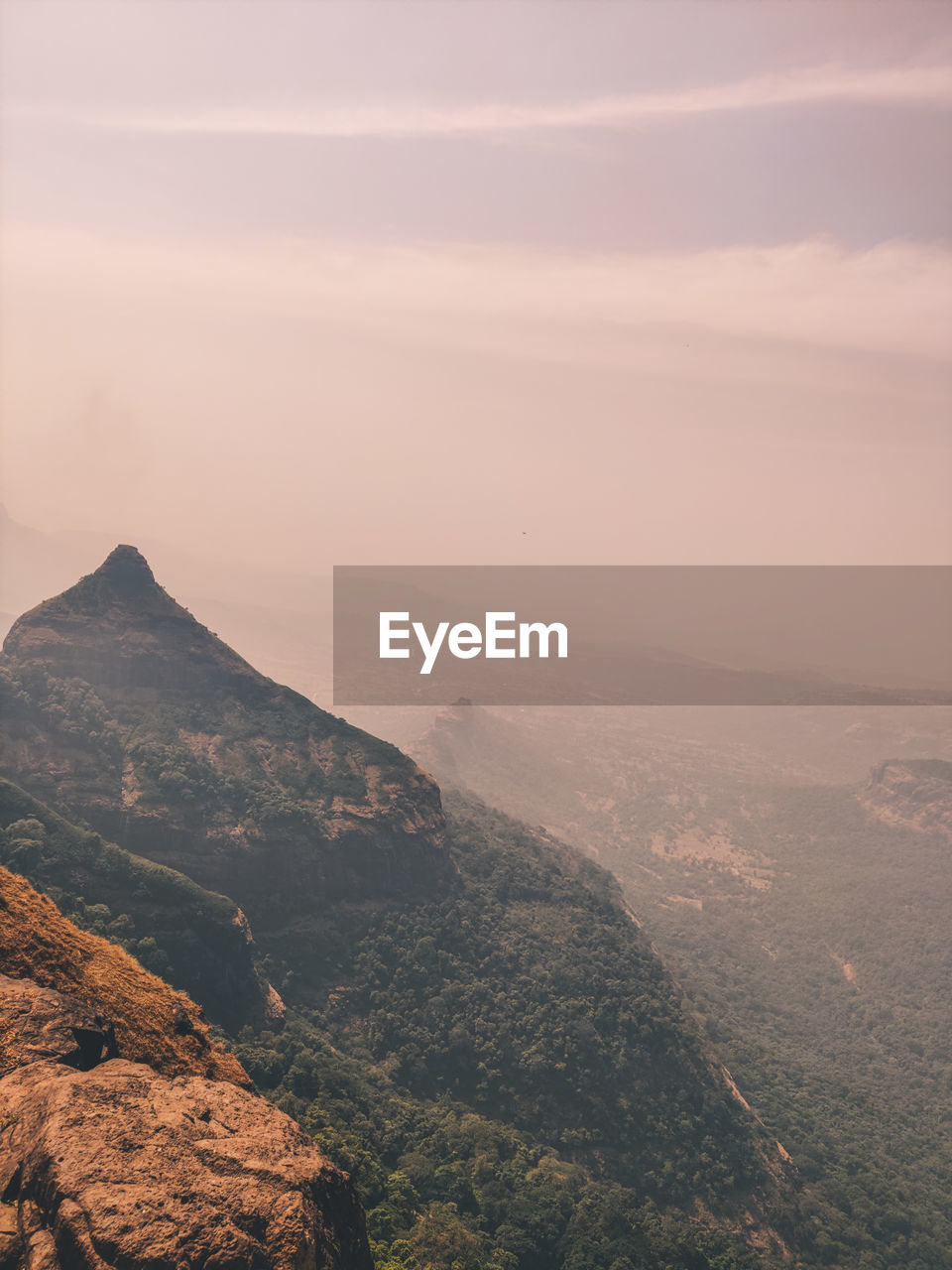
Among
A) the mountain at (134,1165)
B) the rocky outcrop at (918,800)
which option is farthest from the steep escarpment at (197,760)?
the rocky outcrop at (918,800)

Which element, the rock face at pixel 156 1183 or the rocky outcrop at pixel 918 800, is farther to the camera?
the rocky outcrop at pixel 918 800

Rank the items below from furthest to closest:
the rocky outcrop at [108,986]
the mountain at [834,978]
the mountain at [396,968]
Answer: the mountain at [834,978]
the mountain at [396,968]
the rocky outcrop at [108,986]

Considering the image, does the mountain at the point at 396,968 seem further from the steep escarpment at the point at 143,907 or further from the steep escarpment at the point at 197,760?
the steep escarpment at the point at 143,907

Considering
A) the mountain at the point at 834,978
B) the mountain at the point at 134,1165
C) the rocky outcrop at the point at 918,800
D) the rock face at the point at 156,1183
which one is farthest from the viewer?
the rocky outcrop at the point at 918,800

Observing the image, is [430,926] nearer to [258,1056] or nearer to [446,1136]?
[446,1136]

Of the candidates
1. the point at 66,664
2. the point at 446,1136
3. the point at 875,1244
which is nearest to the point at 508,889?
the point at 446,1136

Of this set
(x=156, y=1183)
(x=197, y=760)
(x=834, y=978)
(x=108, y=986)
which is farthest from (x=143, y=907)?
(x=834, y=978)
